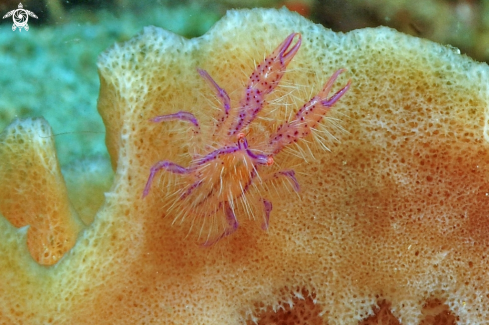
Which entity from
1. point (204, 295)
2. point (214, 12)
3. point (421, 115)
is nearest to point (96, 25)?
point (214, 12)

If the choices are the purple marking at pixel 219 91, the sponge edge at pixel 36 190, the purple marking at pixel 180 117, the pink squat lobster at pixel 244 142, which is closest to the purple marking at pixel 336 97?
the pink squat lobster at pixel 244 142

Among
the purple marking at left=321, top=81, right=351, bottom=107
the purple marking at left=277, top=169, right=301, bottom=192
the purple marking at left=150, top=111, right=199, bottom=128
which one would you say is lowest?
the purple marking at left=277, top=169, right=301, bottom=192

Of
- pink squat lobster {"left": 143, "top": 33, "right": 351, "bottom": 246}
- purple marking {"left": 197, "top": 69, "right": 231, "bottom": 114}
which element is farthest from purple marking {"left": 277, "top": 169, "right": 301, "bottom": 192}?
purple marking {"left": 197, "top": 69, "right": 231, "bottom": 114}

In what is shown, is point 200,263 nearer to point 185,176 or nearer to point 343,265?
point 185,176

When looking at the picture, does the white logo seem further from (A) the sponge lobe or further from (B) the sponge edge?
(A) the sponge lobe

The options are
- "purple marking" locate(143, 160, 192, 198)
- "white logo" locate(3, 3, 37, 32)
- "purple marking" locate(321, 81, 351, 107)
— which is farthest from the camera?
"white logo" locate(3, 3, 37, 32)

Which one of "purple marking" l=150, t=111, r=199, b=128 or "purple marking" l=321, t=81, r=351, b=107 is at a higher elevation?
"purple marking" l=321, t=81, r=351, b=107

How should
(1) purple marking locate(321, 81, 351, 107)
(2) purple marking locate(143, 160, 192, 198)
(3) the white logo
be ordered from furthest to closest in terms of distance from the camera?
(3) the white logo
(1) purple marking locate(321, 81, 351, 107)
(2) purple marking locate(143, 160, 192, 198)
